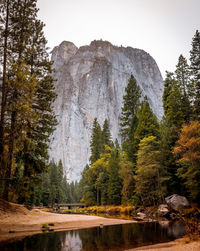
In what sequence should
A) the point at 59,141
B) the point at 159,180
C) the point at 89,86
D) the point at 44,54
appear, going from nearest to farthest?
the point at 44,54 → the point at 159,180 → the point at 59,141 → the point at 89,86

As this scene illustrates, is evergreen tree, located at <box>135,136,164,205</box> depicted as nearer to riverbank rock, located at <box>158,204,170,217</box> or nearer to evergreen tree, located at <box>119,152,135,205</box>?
riverbank rock, located at <box>158,204,170,217</box>

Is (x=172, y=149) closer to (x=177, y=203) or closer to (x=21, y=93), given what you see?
(x=177, y=203)

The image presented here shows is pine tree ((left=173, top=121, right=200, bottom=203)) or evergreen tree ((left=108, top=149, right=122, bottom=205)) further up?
pine tree ((left=173, top=121, right=200, bottom=203))

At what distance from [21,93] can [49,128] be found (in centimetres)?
462

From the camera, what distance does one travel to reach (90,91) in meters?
138

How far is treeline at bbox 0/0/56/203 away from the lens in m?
11.7

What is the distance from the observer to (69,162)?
115 metres

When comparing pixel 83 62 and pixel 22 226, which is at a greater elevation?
pixel 83 62

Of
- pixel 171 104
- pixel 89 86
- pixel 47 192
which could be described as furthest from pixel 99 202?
pixel 89 86

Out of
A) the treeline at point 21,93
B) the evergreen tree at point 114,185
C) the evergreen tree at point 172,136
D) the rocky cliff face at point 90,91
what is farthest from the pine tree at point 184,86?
the rocky cliff face at point 90,91

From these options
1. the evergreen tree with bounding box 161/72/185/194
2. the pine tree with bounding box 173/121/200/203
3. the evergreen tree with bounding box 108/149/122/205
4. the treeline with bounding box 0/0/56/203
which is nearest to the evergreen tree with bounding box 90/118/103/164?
the evergreen tree with bounding box 108/149/122/205

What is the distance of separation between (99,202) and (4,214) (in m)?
30.0

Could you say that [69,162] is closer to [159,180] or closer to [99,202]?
[99,202]

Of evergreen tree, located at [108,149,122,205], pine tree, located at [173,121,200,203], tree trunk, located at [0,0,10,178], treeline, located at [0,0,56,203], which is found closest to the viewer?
tree trunk, located at [0,0,10,178]
